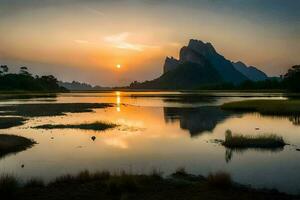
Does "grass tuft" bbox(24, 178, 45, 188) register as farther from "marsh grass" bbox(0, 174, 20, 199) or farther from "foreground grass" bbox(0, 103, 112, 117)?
"foreground grass" bbox(0, 103, 112, 117)

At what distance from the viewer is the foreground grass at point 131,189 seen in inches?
733

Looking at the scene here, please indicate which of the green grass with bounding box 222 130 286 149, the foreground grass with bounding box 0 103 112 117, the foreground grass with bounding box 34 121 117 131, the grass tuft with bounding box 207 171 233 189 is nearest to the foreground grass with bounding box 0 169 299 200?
the grass tuft with bounding box 207 171 233 189

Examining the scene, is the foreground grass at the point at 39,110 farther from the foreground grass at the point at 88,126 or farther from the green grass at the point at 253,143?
the green grass at the point at 253,143

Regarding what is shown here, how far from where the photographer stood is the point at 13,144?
36.3m

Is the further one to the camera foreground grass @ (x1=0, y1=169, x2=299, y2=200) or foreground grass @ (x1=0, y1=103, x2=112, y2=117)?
foreground grass @ (x1=0, y1=103, x2=112, y2=117)

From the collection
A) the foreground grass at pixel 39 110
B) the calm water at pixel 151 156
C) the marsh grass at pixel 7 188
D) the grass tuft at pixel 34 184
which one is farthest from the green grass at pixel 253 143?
the foreground grass at pixel 39 110

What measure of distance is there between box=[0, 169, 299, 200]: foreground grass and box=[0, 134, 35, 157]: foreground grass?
13541 millimetres

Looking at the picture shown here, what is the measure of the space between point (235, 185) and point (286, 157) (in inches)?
495

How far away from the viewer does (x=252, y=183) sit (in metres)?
22.7

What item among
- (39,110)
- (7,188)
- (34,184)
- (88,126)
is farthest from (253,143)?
(39,110)

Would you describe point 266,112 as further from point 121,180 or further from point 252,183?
point 121,180

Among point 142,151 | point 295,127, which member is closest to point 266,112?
point 295,127

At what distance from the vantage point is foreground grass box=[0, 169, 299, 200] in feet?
61.1

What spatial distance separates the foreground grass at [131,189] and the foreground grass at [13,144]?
13541 millimetres
